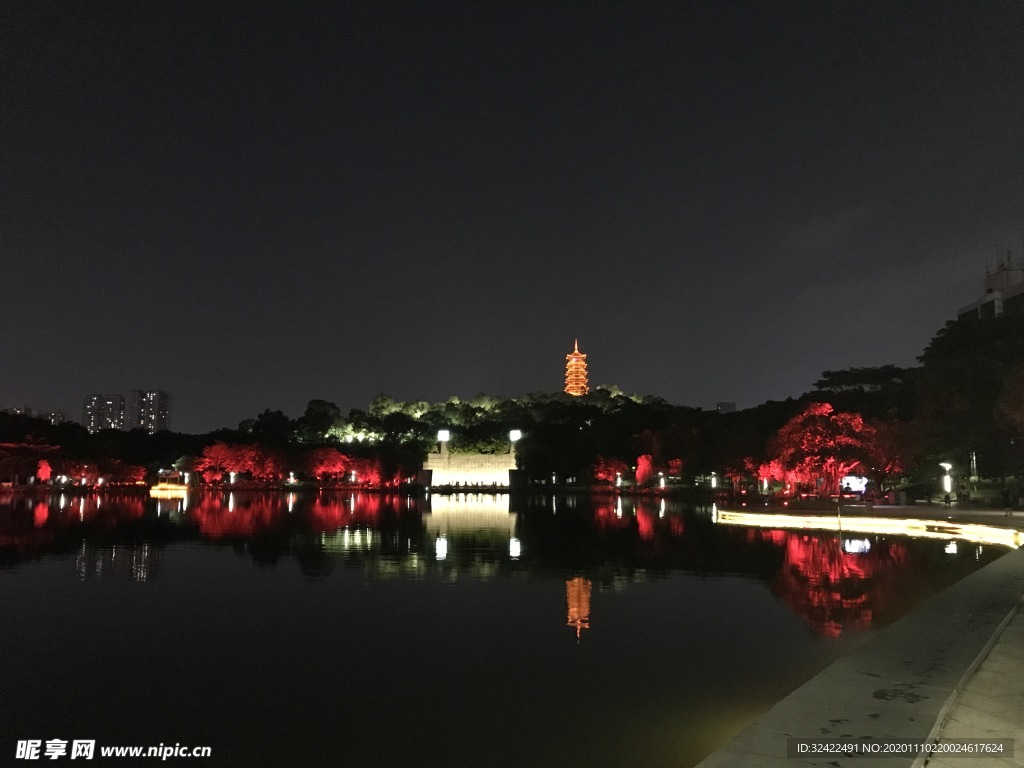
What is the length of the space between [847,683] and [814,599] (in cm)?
710

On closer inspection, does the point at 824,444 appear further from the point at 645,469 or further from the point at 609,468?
the point at 609,468

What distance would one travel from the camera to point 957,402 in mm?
34625

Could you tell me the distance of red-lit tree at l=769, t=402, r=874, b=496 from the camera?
36688mm

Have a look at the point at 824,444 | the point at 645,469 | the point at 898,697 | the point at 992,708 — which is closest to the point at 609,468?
the point at 645,469

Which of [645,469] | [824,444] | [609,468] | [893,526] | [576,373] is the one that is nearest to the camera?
[893,526]

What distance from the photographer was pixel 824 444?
3678cm

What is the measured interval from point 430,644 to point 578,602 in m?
3.74

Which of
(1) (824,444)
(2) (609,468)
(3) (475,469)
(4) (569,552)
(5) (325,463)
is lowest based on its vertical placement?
(4) (569,552)

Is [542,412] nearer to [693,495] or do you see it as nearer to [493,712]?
[693,495]

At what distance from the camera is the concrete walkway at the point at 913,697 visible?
5.53 meters

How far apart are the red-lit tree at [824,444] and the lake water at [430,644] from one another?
50.2ft

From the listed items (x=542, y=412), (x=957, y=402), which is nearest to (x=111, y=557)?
(x=957, y=402)

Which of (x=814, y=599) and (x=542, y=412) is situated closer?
(x=814, y=599)

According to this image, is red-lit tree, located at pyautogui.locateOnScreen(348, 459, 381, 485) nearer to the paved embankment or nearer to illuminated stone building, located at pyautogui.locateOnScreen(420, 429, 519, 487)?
illuminated stone building, located at pyautogui.locateOnScreen(420, 429, 519, 487)
